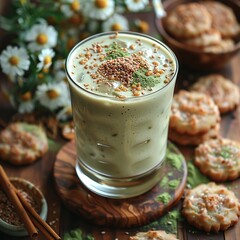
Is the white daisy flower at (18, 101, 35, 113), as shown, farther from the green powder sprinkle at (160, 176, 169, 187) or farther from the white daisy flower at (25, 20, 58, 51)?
the green powder sprinkle at (160, 176, 169, 187)

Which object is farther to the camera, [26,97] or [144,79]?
[26,97]

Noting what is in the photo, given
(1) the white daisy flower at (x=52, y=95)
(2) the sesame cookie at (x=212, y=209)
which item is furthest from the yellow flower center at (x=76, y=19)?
(2) the sesame cookie at (x=212, y=209)

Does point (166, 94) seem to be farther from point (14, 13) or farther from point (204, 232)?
point (14, 13)

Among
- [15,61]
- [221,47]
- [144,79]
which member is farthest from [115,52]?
[221,47]

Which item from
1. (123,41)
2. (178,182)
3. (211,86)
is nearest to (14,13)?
(123,41)

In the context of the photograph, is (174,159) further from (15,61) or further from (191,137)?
(15,61)

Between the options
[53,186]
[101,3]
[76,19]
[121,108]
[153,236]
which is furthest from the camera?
[76,19]
